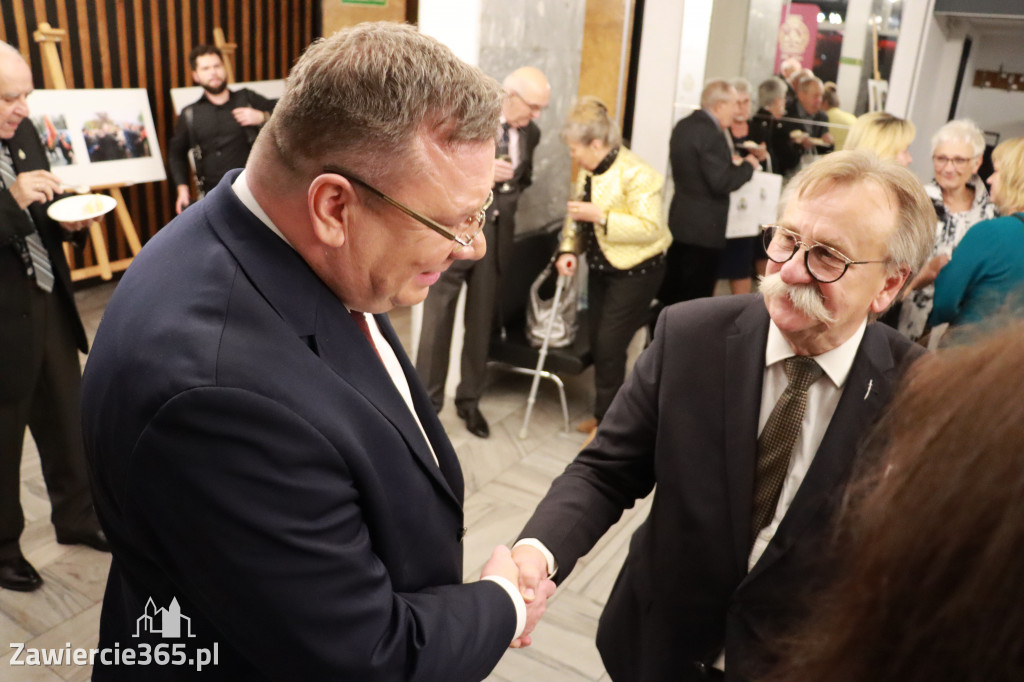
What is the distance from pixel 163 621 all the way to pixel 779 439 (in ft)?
3.60

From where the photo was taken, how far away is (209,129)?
587cm

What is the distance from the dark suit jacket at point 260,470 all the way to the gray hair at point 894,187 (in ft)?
2.95

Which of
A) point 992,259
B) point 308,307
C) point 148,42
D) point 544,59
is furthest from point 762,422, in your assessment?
point 148,42

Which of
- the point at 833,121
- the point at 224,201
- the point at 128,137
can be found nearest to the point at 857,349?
the point at 224,201

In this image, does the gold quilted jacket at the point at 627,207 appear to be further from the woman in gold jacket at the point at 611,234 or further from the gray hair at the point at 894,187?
the gray hair at the point at 894,187

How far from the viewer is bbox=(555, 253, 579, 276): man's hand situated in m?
4.52

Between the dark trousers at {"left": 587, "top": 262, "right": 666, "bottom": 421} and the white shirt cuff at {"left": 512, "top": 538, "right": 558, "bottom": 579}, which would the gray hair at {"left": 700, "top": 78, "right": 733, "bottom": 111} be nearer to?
the dark trousers at {"left": 587, "top": 262, "right": 666, "bottom": 421}

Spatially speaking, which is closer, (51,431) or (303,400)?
(303,400)

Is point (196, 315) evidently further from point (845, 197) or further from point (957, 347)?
point (845, 197)

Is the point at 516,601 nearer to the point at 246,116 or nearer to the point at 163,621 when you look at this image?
the point at 163,621

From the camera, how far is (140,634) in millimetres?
1193

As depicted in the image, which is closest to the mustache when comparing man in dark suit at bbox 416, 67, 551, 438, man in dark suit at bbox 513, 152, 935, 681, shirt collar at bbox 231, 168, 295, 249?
man in dark suit at bbox 513, 152, 935, 681

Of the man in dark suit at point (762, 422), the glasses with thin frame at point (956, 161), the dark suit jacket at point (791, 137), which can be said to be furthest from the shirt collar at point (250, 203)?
the dark suit jacket at point (791, 137)

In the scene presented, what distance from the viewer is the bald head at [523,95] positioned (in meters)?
4.33
